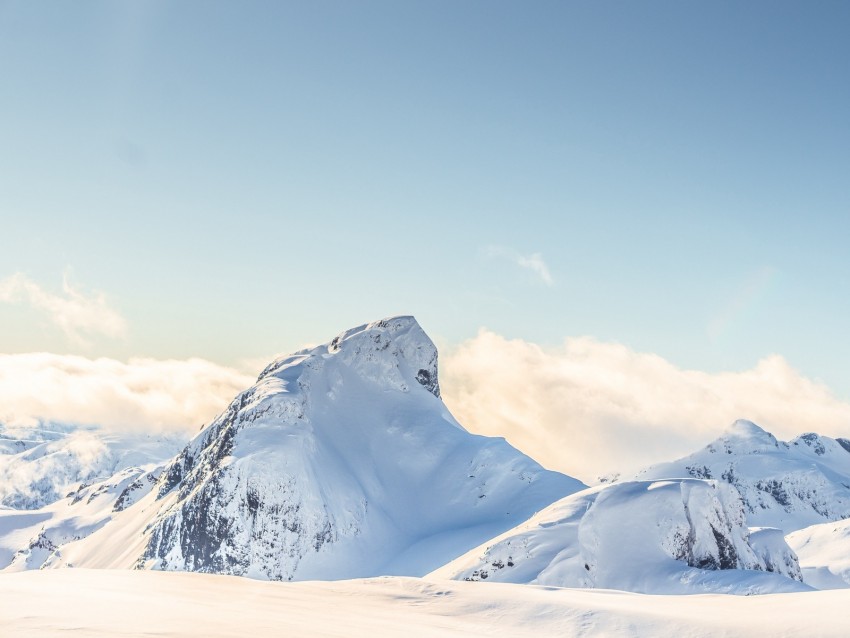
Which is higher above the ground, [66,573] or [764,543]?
[66,573]

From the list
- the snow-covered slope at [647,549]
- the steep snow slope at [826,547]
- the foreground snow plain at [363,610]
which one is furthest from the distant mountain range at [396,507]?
the foreground snow plain at [363,610]

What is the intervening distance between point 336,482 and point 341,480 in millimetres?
1240

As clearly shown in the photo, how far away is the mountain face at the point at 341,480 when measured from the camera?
79.4 m

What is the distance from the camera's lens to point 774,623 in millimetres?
14047

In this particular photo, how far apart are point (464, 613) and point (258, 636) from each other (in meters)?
7.26

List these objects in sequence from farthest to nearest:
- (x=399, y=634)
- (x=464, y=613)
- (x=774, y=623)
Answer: (x=464, y=613) → (x=774, y=623) → (x=399, y=634)

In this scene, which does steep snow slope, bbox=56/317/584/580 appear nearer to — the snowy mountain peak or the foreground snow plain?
the snowy mountain peak

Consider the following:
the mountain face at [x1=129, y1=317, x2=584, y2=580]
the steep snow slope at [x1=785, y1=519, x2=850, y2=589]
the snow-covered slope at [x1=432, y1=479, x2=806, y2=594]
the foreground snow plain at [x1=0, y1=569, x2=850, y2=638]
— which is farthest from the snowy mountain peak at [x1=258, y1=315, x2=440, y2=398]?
the foreground snow plain at [x1=0, y1=569, x2=850, y2=638]

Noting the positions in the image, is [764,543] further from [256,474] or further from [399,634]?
[256,474]

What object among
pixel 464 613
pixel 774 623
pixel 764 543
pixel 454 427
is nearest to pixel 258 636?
pixel 464 613

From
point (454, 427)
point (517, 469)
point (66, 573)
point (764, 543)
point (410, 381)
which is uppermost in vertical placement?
point (410, 381)

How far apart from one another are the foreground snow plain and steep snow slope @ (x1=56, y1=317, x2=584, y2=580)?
5539 cm

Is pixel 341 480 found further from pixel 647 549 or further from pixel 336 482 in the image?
pixel 647 549

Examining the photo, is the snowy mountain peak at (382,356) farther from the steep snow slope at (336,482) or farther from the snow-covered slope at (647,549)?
the snow-covered slope at (647,549)
